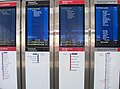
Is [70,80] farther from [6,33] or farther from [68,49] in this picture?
[6,33]

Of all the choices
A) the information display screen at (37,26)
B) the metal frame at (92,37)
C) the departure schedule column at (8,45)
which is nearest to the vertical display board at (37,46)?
the information display screen at (37,26)

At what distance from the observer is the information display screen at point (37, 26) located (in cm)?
287

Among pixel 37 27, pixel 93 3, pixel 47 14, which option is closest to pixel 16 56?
pixel 37 27

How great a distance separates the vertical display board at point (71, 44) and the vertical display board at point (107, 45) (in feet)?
0.54

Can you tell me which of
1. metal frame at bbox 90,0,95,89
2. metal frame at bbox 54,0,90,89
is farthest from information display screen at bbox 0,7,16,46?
metal frame at bbox 90,0,95,89

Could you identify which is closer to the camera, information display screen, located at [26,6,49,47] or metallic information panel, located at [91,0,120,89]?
metallic information panel, located at [91,0,120,89]

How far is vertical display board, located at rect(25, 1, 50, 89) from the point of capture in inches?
113

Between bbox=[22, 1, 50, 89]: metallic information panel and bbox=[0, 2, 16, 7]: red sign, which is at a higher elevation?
bbox=[0, 2, 16, 7]: red sign

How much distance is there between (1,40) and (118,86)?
148 cm

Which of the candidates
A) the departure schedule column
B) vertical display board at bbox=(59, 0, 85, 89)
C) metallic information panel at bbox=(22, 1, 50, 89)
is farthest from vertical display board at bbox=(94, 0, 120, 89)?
the departure schedule column

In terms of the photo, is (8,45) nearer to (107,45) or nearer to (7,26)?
(7,26)

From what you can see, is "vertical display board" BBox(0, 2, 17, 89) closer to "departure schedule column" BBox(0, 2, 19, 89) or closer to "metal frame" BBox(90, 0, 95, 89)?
"departure schedule column" BBox(0, 2, 19, 89)

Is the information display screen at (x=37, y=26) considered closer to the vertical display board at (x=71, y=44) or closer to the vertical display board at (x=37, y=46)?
the vertical display board at (x=37, y=46)

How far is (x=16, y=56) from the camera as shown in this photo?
2941 millimetres
